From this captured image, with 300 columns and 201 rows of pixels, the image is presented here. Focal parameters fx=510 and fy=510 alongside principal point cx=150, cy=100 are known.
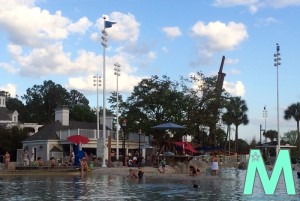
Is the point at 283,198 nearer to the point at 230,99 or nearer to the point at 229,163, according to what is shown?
the point at 229,163

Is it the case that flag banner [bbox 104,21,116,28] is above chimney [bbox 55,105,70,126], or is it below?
above

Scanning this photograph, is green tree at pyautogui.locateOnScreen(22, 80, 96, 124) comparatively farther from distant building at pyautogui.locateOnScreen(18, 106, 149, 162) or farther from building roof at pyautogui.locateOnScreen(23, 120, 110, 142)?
distant building at pyautogui.locateOnScreen(18, 106, 149, 162)

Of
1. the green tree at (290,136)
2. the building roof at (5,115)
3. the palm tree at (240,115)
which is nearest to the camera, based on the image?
the building roof at (5,115)

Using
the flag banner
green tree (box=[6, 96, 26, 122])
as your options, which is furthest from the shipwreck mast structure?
green tree (box=[6, 96, 26, 122])

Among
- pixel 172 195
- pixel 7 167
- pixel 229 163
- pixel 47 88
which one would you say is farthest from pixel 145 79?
pixel 47 88

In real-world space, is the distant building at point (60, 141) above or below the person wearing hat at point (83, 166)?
above

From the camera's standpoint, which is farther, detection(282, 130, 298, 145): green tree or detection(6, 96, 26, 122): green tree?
detection(282, 130, 298, 145): green tree

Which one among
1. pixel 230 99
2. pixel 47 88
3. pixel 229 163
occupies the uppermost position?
pixel 47 88

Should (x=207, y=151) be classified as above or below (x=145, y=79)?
below

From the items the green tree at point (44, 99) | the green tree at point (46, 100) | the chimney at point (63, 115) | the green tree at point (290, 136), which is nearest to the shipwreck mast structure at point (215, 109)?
the chimney at point (63, 115)

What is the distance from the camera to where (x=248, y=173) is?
53.2 ft

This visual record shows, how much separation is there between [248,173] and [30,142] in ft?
183

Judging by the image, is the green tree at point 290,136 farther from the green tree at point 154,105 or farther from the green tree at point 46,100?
the green tree at point 154,105

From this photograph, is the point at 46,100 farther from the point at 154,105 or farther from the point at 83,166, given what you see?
the point at 83,166
